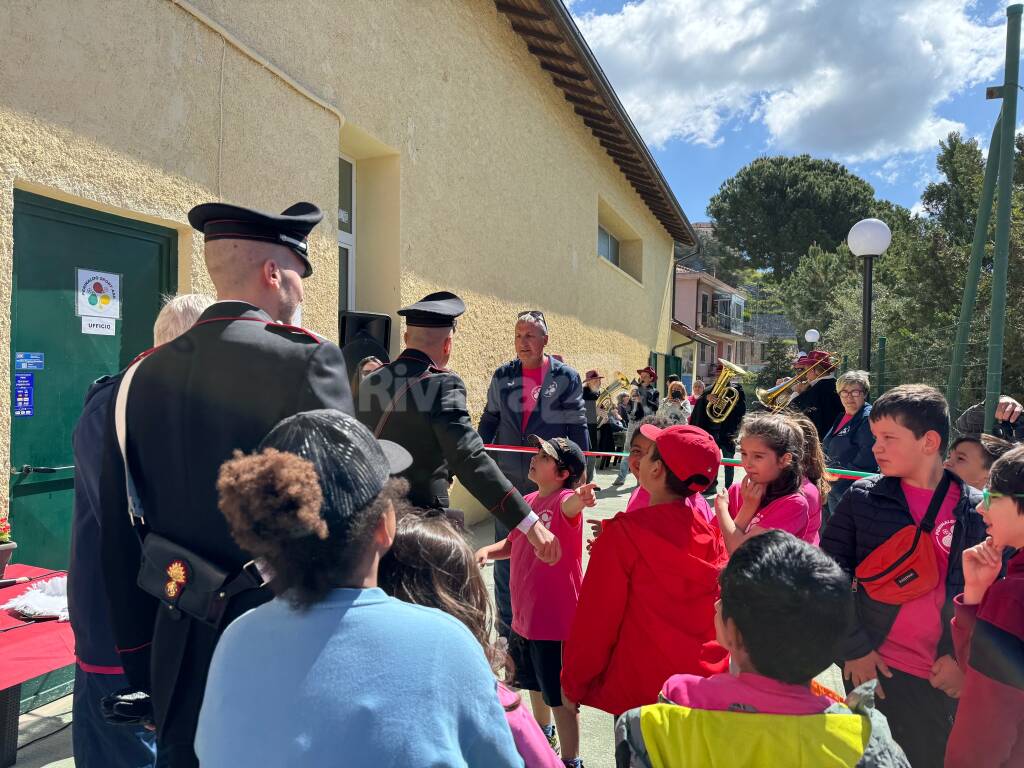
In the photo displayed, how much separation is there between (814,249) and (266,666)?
42.5 metres

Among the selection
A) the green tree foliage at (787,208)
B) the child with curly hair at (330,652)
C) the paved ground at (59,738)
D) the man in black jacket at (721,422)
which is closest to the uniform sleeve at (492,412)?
the paved ground at (59,738)

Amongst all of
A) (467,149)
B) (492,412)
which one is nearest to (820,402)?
A: (492,412)

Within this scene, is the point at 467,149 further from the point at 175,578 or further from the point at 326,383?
the point at 175,578

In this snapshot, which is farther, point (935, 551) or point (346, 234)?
point (346, 234)

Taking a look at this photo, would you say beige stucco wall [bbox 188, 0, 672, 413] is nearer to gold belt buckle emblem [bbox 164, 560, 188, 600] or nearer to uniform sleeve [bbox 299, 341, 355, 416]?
uniform sleeve [bbox 299, 341, 355, 416]

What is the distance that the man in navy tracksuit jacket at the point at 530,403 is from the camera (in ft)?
14.1

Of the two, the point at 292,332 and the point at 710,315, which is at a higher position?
the point at 710,315

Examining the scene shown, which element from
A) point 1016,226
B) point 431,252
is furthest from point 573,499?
point 1016,226

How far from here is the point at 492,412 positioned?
14.7ft

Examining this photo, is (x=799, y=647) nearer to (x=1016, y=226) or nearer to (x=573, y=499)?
(x=573, y=499)

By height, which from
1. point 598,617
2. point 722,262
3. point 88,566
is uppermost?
point 722,262

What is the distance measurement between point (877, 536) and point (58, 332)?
12.3 feet

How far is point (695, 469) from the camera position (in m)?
2.22

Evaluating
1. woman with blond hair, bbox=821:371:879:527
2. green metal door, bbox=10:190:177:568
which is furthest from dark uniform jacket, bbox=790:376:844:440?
green metal door, bbox=10:190:177:568
